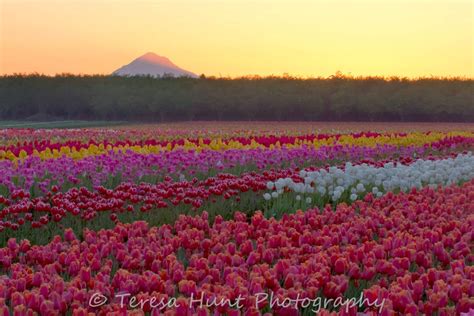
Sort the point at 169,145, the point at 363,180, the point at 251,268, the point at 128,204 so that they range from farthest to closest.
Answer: the point at 169,145 < the point at 363,180 < the point at 128,204 < the point at 251,268

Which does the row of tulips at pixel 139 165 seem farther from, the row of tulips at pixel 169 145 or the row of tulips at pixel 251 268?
the row of tulips at pixel 251 268

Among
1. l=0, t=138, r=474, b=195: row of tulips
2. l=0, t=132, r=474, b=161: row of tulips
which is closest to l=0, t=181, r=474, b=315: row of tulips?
l=0, t=138, r=474, b=195: row of tulips

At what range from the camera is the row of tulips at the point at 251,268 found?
4.19m

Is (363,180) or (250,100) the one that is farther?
(250,100)

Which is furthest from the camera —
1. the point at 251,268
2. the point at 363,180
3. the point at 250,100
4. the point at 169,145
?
the point at 250,100

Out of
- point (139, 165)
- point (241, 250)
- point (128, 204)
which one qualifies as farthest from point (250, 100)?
point (241, 250)

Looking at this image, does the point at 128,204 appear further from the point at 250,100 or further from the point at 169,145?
the point at 250,100

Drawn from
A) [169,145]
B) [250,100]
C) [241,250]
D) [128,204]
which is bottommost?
[128,204]

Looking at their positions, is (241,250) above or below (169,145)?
below

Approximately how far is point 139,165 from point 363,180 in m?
4.06

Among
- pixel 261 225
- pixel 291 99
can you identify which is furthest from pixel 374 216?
pixel 291 99

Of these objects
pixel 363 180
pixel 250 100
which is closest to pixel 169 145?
pixel 363 180

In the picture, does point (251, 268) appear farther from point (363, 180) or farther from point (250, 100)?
point (250, 100)

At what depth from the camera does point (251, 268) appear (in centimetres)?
532
